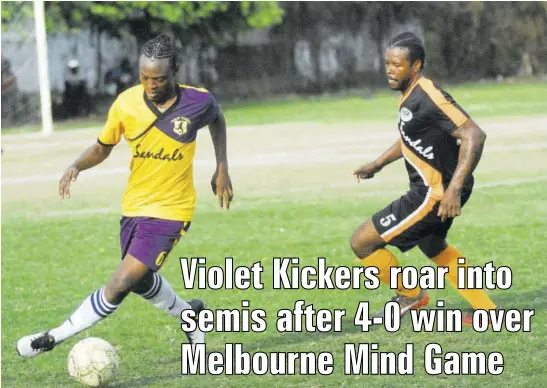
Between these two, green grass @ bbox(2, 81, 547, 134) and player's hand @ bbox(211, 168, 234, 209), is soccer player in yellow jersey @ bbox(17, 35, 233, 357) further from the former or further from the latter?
green grass @ bbox(2, 81, 547, 134)

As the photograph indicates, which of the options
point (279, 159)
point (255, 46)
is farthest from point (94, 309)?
point (255, 46)

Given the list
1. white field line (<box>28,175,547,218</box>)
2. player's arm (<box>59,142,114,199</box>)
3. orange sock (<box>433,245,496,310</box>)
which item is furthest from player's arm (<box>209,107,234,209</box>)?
white field line (<box>28,175,547,218</box>)

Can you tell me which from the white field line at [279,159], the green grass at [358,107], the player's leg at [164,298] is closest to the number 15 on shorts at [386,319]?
the player's leg at [164,298]

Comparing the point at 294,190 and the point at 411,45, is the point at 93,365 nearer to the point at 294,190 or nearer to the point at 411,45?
the point at 411,45

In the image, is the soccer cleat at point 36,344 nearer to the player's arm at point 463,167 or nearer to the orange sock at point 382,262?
the orange sock at point 382,262

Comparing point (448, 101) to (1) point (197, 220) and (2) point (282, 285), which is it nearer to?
(2) point (282, 285)

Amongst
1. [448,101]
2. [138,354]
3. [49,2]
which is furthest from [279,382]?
[49,2]

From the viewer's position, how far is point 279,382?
6801 mm

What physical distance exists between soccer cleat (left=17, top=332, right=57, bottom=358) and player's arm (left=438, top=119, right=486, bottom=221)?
2646mm

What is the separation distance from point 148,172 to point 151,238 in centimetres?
43

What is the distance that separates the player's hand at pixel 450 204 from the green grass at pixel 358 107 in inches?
813

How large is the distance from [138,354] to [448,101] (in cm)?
276

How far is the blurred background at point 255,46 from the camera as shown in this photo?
3177 cm

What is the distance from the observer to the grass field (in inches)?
288
